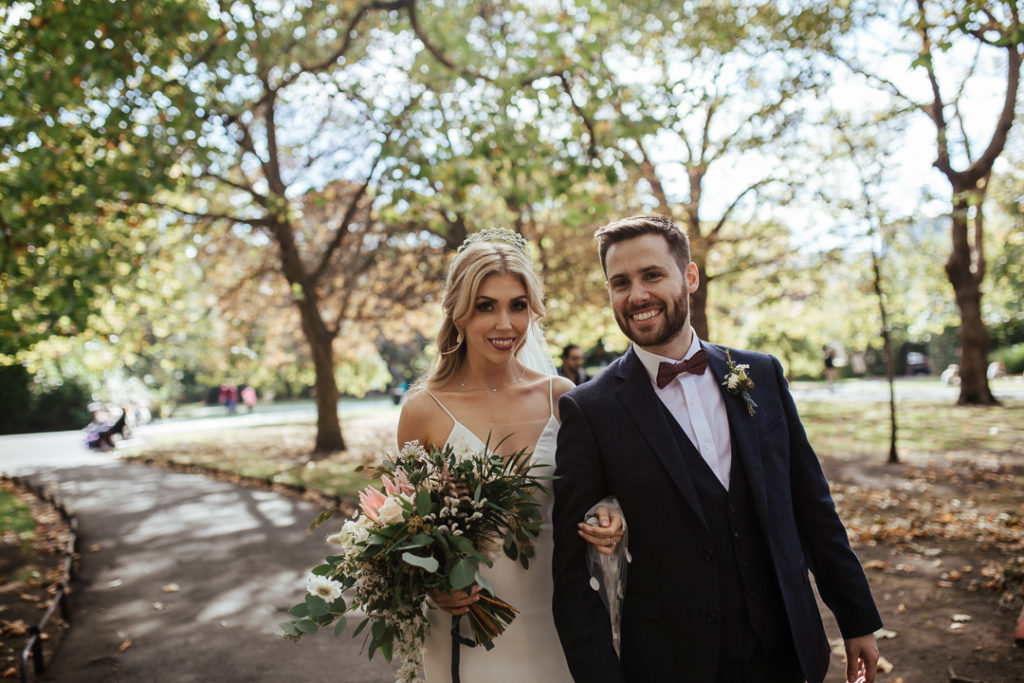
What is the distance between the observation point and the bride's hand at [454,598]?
248 centimetres

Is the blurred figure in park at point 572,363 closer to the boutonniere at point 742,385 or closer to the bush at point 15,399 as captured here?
the boutonniere at point 742,385

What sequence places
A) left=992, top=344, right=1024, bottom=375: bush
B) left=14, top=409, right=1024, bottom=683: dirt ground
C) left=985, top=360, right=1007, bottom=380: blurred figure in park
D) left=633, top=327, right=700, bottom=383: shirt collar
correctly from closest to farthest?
1. left=633, top=327, right=700, bottom=383: shirt collar
2. left=14, top=409, right=1024, bottom=683: dirt ground
3. left=985, top=360, right=1007, bottom=380: blurred figure in park
4. left=992, top=344, right=1024, bottom=375: bush

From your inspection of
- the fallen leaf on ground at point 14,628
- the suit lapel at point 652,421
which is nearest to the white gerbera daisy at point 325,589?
the suit lapel at point 652,421

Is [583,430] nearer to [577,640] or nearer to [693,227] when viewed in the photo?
[577,640]

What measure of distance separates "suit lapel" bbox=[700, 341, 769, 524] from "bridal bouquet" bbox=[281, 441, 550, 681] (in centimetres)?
81

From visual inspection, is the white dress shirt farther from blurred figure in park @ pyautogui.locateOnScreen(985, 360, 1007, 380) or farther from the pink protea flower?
blurred figure in park @ pyautogui.locateOnScreen(985, 360, 1007, 380)

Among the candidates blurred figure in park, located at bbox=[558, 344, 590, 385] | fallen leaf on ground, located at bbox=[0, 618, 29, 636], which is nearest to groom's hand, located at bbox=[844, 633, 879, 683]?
fallen leaf on ground, located at bbox=[0, 618, 29, 636]

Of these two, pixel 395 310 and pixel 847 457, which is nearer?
pixel 847 457

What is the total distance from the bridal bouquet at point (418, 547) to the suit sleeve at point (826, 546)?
1.03m

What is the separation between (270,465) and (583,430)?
47.4 feet

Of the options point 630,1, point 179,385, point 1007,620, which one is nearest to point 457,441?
point 1007,620

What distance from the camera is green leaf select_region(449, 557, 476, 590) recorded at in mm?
2232

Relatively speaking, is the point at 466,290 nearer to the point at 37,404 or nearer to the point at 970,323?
the point at 970,323

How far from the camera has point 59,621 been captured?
627cm
